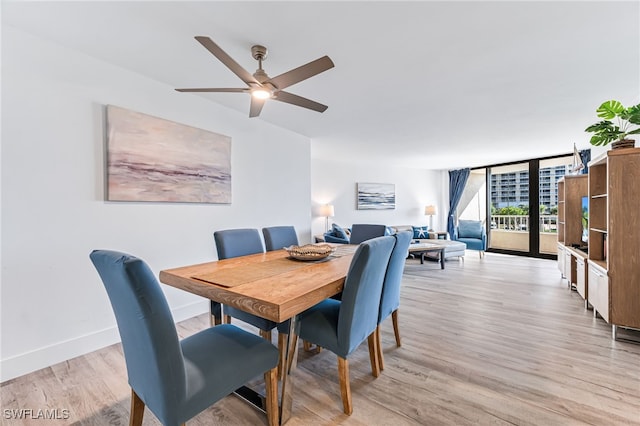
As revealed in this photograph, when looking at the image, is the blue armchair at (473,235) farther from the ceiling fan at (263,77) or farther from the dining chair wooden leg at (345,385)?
the dining chair wooden leg at (345,385)

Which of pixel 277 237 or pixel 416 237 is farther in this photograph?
pixel 416 237

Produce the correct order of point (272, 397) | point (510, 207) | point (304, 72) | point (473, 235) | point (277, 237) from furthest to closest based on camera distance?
1. point (510, 207)
2. point (473, 235)
3. point (277, 237)
4. point (304, 72)
5. point (272, 397)

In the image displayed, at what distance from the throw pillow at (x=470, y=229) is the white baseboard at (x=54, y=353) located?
669 cm

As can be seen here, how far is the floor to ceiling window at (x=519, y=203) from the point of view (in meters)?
6.00

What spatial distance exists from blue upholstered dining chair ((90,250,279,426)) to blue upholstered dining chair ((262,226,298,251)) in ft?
4.74

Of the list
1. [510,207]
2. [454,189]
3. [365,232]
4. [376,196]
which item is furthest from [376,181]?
[365,232]

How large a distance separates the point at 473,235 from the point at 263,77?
618cm

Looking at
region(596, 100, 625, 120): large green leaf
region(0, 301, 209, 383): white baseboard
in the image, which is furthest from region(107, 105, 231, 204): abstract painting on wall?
region(596, 100, 625, 120): large green leaf

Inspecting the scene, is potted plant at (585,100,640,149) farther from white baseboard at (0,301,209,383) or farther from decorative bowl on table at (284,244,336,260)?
white baseboard at (0,301,209,383)

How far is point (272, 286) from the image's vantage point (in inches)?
55.7

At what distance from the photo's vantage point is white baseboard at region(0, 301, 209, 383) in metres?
1.84

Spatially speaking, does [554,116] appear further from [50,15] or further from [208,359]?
[50,15]

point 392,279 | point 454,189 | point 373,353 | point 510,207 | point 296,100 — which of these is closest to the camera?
point 373,353

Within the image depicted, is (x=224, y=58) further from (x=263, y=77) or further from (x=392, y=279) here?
(x=392, y=279)
